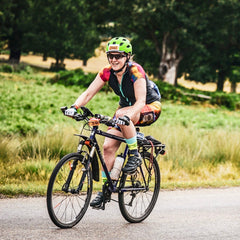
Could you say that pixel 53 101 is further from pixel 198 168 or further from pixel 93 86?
pixel 93 86

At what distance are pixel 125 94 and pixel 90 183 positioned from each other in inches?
39.7

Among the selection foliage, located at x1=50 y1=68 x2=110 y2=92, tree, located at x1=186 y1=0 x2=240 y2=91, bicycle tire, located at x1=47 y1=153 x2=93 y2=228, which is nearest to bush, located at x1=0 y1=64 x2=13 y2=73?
foliage, located at x1=50 y1=68 x2=110 y2=92

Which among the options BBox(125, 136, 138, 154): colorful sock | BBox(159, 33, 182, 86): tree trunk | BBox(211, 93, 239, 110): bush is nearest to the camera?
BBox(125, 136, 138, 154): colorful sock

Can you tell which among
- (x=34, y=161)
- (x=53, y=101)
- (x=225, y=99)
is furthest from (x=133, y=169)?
(x=225, y=99)

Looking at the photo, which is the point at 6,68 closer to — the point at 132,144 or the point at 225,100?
the point at 225,100

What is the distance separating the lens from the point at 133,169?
5.18 metres

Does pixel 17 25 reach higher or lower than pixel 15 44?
higher

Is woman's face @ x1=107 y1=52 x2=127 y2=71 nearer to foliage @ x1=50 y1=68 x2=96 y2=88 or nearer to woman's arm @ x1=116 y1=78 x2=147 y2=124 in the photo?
woman's arm @ x1=116 y1=78 x2=147 y2=124

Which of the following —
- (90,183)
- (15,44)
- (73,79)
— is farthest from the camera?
(15,44)

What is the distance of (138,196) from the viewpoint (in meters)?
5.70

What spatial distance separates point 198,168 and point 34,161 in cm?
328

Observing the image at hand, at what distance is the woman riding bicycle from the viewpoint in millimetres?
5077

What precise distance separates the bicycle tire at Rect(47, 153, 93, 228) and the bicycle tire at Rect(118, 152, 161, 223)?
0.48 metres

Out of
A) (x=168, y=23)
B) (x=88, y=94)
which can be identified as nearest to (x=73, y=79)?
(x=168, y=23)
